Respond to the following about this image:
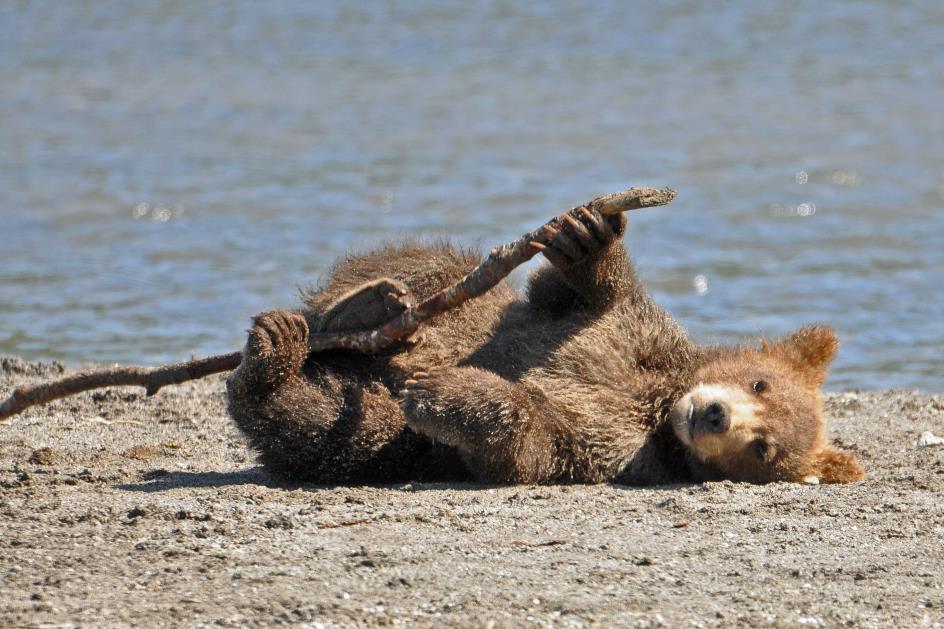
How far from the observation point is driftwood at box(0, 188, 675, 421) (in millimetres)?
5883

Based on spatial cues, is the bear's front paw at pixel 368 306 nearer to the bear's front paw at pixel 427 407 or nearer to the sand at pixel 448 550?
the bear's front paw at pixel 427 407

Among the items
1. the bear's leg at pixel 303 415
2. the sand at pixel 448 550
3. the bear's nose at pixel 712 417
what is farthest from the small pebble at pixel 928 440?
the bear's leg at pixel 303 415

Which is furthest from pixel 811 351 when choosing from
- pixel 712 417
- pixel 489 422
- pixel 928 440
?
pixel 489 422

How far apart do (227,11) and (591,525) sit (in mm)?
22715

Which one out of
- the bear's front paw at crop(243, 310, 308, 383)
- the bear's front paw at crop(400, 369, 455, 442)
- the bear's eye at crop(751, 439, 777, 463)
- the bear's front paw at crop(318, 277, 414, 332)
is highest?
the bear's front paw at crop(318, 277, 414, 332)

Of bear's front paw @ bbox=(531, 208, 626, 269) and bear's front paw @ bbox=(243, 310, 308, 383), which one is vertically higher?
bear's front paw @ bbox=(531, 208, 626, 269)

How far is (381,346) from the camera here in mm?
5988

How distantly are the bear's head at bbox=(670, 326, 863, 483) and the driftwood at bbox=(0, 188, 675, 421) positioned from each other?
2.88 ft

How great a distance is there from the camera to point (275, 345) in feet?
18.9

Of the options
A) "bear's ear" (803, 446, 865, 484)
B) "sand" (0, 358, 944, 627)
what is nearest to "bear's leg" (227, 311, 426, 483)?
"sand" (0, 358, 944, 627)

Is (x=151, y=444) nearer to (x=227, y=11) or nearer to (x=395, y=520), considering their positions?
(x=395, y=520)

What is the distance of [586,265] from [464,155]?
9521 mm

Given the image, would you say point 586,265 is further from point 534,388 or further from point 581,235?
point 534,388

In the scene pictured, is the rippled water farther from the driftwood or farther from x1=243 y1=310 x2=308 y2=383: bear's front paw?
x1=243 y1=310 x2=308 y2=383: bear's front paw
